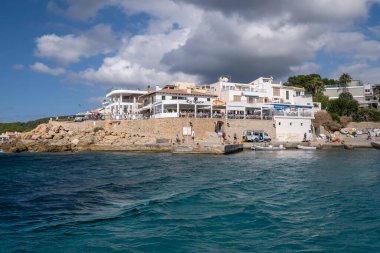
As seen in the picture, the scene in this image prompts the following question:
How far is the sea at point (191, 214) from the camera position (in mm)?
8398

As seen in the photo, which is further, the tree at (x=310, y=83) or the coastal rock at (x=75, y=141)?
the tree at (x=310, y=83)

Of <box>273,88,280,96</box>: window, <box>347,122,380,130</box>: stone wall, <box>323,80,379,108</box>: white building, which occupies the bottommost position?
<box>347,122,380,130</box>: stone wall

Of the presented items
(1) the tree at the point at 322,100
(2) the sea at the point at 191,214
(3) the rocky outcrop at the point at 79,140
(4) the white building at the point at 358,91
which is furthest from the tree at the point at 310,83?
(2) the sea at the point at 191,214

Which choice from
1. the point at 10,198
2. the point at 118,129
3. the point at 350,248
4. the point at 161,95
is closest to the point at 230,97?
the point at 161,95

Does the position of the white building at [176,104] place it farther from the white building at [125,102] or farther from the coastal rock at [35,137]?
the coastal rock at [35,137]

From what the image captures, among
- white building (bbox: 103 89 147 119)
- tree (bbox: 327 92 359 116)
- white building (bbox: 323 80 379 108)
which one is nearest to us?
white building (bbox: 103 89 147 119)

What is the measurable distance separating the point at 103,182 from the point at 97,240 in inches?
382

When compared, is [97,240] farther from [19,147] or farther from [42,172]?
[19,147]

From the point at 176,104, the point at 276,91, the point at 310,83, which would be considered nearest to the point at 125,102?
the point at 176,104

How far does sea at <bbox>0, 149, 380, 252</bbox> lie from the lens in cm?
840

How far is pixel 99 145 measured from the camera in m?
42.3

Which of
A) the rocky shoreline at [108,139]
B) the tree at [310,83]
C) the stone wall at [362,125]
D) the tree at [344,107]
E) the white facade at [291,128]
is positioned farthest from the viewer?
the tree at [310,83]

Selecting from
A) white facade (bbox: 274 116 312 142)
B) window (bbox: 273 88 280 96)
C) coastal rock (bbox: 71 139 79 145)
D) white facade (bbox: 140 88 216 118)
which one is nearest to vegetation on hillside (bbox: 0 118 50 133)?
white facade (bbox: 140 88 216 118)

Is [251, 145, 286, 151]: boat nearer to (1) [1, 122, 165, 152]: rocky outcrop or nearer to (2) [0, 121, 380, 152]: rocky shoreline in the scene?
(2) [0, 121, 380, 152]: rocky shoreline
